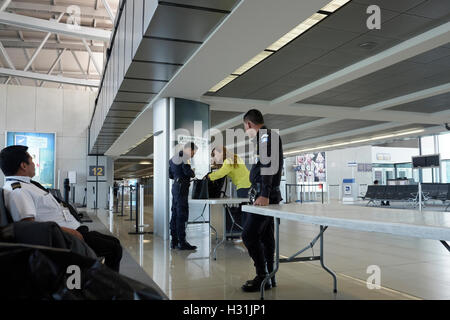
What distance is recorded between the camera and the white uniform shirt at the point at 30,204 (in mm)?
→ 2291

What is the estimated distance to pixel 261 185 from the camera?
3385mm

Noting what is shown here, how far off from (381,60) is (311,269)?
390 cm

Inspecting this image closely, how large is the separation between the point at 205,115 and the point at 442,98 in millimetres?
6259

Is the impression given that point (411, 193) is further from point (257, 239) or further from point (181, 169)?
point (257, 239)

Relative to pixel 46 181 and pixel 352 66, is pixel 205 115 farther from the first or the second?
pixel 46 181

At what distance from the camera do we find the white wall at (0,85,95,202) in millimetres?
17203

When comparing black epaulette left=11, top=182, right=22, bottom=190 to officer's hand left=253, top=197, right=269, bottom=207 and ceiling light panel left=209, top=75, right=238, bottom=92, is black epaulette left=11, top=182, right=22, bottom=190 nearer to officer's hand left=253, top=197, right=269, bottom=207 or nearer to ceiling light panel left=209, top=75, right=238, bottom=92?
officer's hand left=253, top=197, right=269, bottom=207

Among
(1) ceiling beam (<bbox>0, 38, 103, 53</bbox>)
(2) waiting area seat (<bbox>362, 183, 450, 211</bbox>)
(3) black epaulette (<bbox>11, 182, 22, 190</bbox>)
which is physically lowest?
(2) waiting area seat (<bbox>362, 183, 450, 211</bbox>)

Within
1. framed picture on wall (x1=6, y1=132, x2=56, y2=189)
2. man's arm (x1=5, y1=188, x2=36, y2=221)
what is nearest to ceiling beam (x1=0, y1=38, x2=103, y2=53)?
framed picture on wall (x1=6, y1=132, x2=56, y2=189)

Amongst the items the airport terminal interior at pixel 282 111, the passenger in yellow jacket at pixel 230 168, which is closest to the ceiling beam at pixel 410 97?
the airport terminal interior at pixel 282 111

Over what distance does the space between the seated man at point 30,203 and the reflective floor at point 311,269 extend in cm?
91

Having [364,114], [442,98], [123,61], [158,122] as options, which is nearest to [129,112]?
[158,122]

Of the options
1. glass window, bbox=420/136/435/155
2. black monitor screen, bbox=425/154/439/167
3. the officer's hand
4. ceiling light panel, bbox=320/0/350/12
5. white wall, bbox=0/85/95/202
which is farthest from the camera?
glass window, bbox=420/136/435/155

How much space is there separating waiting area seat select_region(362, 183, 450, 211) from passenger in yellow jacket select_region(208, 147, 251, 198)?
11.8 metres
